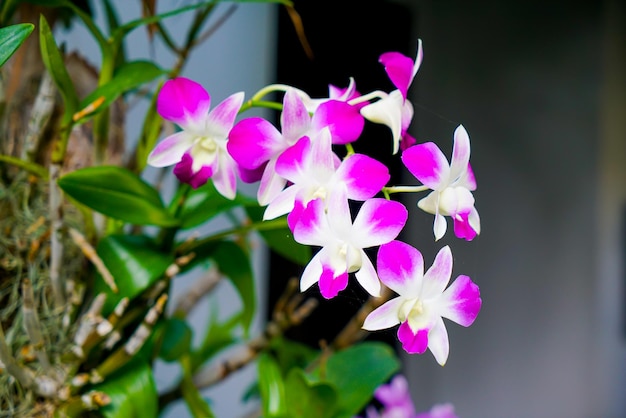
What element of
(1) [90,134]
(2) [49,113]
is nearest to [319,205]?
(2) [49,113]

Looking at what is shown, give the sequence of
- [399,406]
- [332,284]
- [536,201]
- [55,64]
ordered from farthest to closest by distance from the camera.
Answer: [536,201]
[399,406]
[55,64]
[332,284]

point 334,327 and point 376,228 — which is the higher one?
point 376,228

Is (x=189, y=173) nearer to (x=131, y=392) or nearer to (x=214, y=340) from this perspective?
(x=131, y=392)

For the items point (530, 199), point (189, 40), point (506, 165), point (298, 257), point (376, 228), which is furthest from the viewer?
point (530, 199)

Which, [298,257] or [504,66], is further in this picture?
[504,66]

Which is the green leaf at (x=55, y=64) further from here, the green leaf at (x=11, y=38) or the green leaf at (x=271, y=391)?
the green leaf at (x=271, y=391)

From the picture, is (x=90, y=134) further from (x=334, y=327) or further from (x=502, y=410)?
(x=502, y=410)

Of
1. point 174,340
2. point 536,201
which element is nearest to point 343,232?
point 174,340
